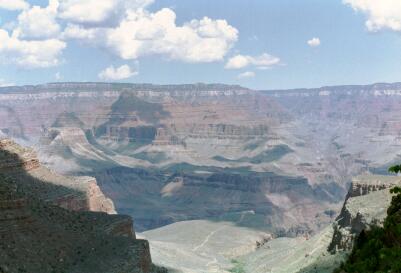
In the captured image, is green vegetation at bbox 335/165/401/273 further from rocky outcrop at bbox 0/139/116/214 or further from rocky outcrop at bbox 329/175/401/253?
rocky outcrop at bbox 0/139/116/214

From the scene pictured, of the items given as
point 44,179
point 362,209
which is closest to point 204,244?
point 44,179

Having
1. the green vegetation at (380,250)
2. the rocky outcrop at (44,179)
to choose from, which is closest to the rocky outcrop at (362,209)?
the green vegetation at (380,250)

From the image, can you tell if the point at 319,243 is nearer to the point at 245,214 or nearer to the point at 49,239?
the point at 49,239

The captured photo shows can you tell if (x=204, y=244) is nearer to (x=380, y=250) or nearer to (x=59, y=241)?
(x=59, y=241)

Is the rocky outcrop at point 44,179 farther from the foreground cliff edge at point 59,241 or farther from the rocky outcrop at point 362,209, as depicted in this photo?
the rocky outcrop at point 362,209

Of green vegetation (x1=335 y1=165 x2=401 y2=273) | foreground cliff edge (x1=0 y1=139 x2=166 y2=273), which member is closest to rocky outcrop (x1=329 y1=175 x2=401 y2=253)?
foreground cliff edge (x1=0 y1=139 x2=166 y2=273)

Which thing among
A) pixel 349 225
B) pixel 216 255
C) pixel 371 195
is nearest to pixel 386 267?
pixel 349 225
